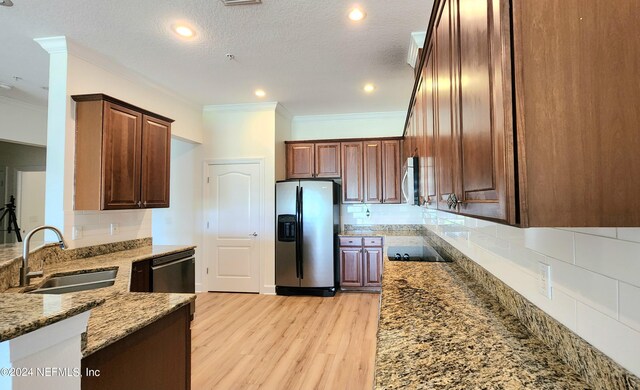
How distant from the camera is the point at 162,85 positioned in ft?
12.3

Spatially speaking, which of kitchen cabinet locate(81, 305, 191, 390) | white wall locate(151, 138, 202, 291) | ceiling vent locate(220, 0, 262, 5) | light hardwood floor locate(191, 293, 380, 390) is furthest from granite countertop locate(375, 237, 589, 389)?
white wall locate(151, 138, 202, 291)

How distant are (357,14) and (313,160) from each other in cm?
279

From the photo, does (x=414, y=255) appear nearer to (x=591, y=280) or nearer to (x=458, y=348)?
(x=458, y=348)

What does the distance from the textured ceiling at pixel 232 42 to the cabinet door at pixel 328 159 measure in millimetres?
1012

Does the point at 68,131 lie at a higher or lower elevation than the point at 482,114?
higher

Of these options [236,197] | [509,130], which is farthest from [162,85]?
[509,130]

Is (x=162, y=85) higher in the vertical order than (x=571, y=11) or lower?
higher

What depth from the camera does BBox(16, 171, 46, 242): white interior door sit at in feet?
16.0

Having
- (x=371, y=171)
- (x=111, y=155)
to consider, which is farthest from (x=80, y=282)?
(x=371, y=171)

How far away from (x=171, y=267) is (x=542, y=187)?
10.6ft

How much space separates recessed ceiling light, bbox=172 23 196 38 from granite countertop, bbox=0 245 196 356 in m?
1.94

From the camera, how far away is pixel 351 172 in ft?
16.1

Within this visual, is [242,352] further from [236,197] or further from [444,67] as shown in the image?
[444,67]

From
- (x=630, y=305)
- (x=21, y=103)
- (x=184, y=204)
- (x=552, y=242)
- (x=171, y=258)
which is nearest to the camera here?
(x=630, y=305)
